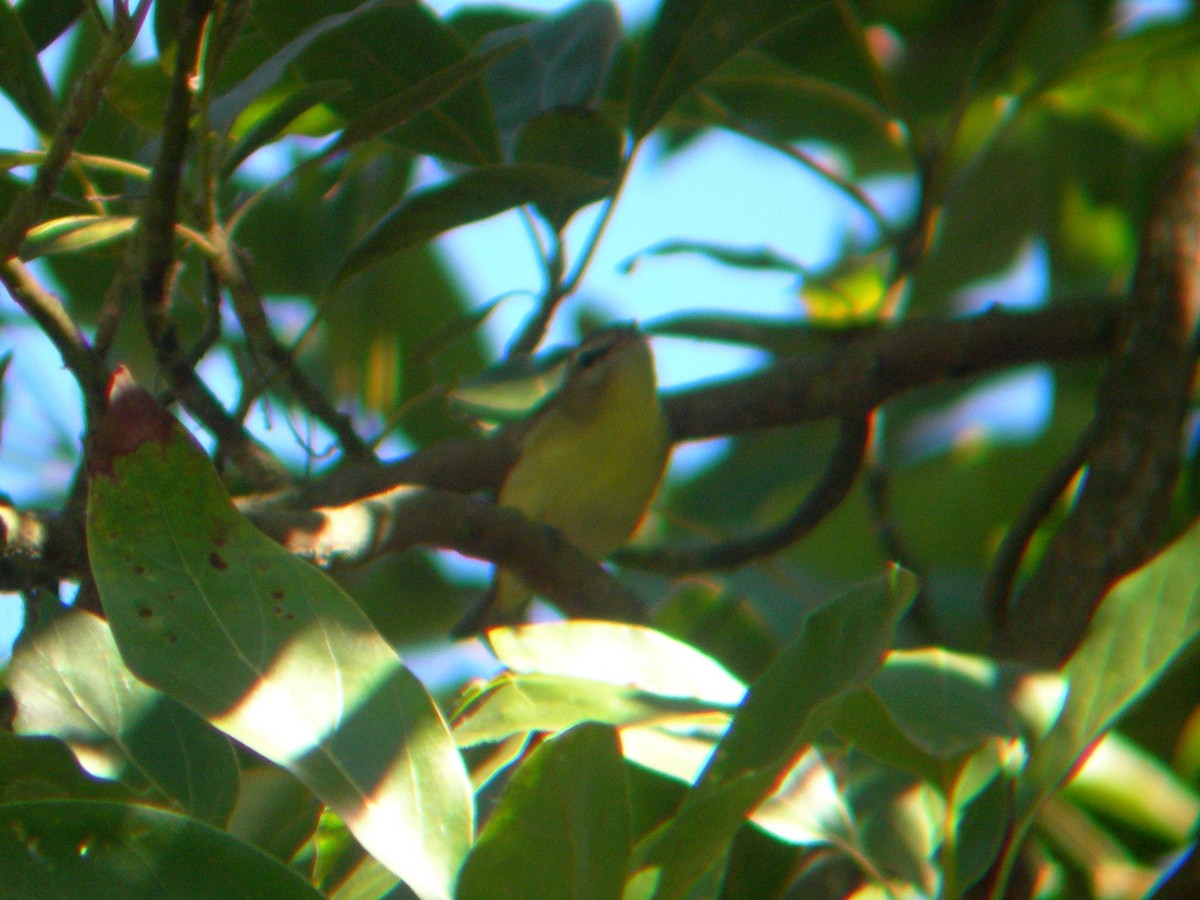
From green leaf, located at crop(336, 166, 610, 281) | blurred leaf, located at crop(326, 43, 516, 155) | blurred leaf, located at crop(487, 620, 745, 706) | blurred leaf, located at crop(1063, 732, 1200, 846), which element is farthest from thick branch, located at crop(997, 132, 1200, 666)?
blurred leaf, located at crop(326, 43, 516, 155)

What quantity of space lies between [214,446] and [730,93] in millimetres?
1424

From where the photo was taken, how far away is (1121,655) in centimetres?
90

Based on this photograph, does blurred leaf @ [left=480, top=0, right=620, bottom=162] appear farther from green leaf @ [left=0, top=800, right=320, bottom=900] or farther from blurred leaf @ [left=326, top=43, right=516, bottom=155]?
green leaf @ [left=0, top=800, right=320, bottom=900]

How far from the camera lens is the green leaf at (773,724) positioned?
709 mm

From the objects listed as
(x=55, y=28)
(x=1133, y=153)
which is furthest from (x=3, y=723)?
(x=1133, y=153)

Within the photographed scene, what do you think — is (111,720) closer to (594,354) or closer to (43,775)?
(43,775)

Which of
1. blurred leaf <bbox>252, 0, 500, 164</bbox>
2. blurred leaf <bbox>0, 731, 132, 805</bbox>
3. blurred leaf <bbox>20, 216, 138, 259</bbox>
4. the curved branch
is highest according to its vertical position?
blurred leaf <bbox>252, 0, 500, 164</bbox>

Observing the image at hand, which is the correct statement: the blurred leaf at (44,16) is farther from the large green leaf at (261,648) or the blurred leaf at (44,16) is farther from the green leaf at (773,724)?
the green leaf at (773,724)

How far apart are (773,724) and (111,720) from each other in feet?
1.64

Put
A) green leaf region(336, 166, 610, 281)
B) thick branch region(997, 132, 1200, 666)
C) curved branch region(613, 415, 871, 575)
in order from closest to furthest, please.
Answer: green leaf region(336, 166, 610, 281) < thick branch region(997, 132, 1200, 666) < curved branch region(613, 415, 871, 575)

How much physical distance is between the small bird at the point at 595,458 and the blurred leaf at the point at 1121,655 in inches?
44.8

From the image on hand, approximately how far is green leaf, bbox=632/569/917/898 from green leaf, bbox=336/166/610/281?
59 centimetres

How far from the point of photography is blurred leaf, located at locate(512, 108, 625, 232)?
1.47 meters

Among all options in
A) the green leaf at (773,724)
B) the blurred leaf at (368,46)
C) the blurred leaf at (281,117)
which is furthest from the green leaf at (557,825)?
the blurred leaf at (368,46)
